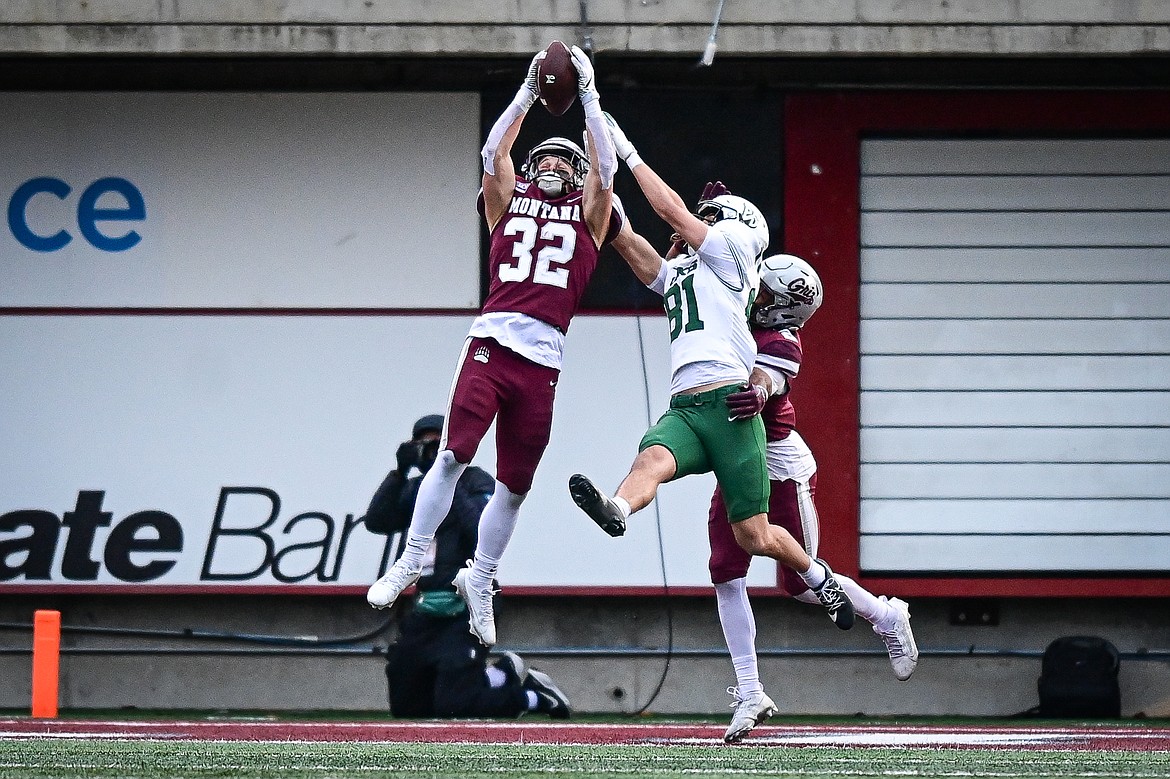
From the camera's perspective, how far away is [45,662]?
11109mm

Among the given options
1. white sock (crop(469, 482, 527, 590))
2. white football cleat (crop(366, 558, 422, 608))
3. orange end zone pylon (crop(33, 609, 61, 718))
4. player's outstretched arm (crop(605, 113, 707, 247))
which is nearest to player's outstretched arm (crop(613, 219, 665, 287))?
player's outstretched arm (crop(605, 113, 707, 247))

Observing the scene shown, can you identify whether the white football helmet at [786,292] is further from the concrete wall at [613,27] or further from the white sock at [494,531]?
the concrete wall at [613,27]

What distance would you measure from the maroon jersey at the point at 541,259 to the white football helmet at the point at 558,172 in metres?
0.06

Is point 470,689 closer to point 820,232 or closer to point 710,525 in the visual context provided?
point 710,525

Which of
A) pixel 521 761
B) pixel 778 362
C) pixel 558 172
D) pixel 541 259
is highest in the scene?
pixel 558 172

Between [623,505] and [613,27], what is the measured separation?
17.5 ft

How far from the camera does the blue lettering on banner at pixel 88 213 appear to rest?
1234 centimetres

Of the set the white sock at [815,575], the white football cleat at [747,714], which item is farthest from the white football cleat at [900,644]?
the white football cleat at [747,714]

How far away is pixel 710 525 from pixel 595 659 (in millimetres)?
4588

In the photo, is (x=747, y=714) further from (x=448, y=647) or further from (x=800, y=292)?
(x=448, y=647)

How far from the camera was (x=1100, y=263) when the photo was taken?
12.3m

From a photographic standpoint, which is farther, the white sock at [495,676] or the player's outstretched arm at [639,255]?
the white sock at [495,676]

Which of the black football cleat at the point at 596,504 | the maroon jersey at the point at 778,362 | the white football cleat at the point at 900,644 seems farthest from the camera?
the white football cleat at the point at 900,644

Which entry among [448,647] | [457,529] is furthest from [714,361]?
[448,647]
